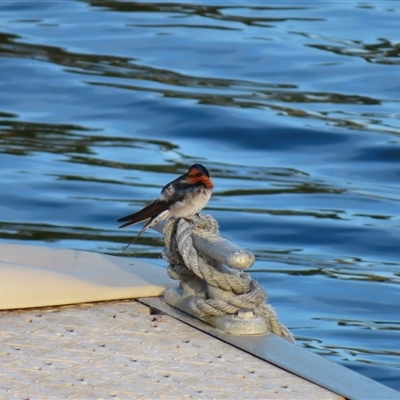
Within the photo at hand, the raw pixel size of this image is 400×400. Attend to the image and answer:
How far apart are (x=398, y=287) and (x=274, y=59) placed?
302 inches

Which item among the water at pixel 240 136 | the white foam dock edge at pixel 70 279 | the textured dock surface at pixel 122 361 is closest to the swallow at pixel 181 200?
the white foam dock edge at pixel 70 279

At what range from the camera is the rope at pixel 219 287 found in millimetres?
4449

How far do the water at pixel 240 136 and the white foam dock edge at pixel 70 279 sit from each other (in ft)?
6.94

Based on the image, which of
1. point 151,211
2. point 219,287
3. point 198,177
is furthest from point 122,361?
point 198,177

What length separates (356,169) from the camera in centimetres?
1148

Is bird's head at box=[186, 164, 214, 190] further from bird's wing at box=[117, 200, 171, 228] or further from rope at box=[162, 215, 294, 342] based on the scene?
rope at box=[162, 215, 294, 342]

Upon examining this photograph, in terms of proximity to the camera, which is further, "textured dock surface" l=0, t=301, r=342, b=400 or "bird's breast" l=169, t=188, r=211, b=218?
"bird's breast" l=169, t=188, r=211, b=218

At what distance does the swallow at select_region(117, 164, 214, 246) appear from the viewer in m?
5.27

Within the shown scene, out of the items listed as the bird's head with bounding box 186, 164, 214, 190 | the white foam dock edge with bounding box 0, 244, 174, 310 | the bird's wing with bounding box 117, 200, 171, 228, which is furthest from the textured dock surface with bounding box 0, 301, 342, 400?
the bird's head with bounding box 186, 164, 214, 190

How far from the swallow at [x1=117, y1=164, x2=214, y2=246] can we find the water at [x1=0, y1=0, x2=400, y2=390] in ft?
5.96

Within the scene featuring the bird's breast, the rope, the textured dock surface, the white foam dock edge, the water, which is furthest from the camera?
the water

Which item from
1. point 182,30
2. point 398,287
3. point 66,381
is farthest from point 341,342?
point 182,30

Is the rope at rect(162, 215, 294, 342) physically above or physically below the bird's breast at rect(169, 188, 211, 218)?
below

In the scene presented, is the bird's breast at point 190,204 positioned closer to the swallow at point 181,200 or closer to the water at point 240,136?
the swallow at point 181,200
